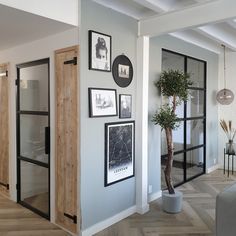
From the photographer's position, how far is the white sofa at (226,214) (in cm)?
197

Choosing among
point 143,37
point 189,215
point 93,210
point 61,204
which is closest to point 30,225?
point 61,204

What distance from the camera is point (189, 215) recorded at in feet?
11.4

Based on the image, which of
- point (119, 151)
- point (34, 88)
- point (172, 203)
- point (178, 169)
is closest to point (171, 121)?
point (119, 151)

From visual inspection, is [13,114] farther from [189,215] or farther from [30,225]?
[189,215]

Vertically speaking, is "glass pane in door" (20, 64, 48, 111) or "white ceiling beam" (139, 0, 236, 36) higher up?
"white ceiling beam" (139, 0, 236, 36)

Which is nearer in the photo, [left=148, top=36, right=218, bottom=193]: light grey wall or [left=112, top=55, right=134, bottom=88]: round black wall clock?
[left=112, top=55, right=134, bottom=88]: round black wall clock

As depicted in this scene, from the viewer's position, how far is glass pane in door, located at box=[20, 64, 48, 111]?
11.0 ft

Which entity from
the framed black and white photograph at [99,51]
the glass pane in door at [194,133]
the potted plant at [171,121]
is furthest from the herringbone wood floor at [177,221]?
the framed black and white photograph at [99,51]

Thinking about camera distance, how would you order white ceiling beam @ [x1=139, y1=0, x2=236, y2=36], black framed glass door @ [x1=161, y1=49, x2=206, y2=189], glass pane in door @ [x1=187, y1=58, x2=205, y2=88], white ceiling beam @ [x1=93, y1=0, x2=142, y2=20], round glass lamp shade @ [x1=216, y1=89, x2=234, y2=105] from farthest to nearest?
round glass lamp shade @ [x1=216, y1=89, x2=234, y2=105] < glass pane in door @ [x1=187, y1=58, x2=205, y2=88] < black framed glass door @ [x1=161, y1=49, x2=206, y2=189] < white ceiling beam @ [x1=93, y1=0, x2=142, y2=20] < white ceiling beam @ [x1=139, y1=0, x2=236, y2=36]

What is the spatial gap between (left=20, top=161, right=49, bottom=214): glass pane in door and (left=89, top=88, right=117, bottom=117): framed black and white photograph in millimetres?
1120

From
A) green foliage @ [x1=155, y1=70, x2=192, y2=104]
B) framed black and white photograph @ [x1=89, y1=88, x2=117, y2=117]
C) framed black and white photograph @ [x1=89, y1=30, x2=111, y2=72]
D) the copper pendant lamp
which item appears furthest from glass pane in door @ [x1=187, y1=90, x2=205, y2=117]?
framed black and white photograph @ [x1=89, y1=30, x2=111, y2=72]

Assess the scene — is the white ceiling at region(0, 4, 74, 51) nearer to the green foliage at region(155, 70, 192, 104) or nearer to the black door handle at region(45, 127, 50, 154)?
the black door handle at region(45, 127, 50, 154)

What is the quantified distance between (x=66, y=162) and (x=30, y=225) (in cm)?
97

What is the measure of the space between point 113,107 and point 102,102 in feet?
0.63
